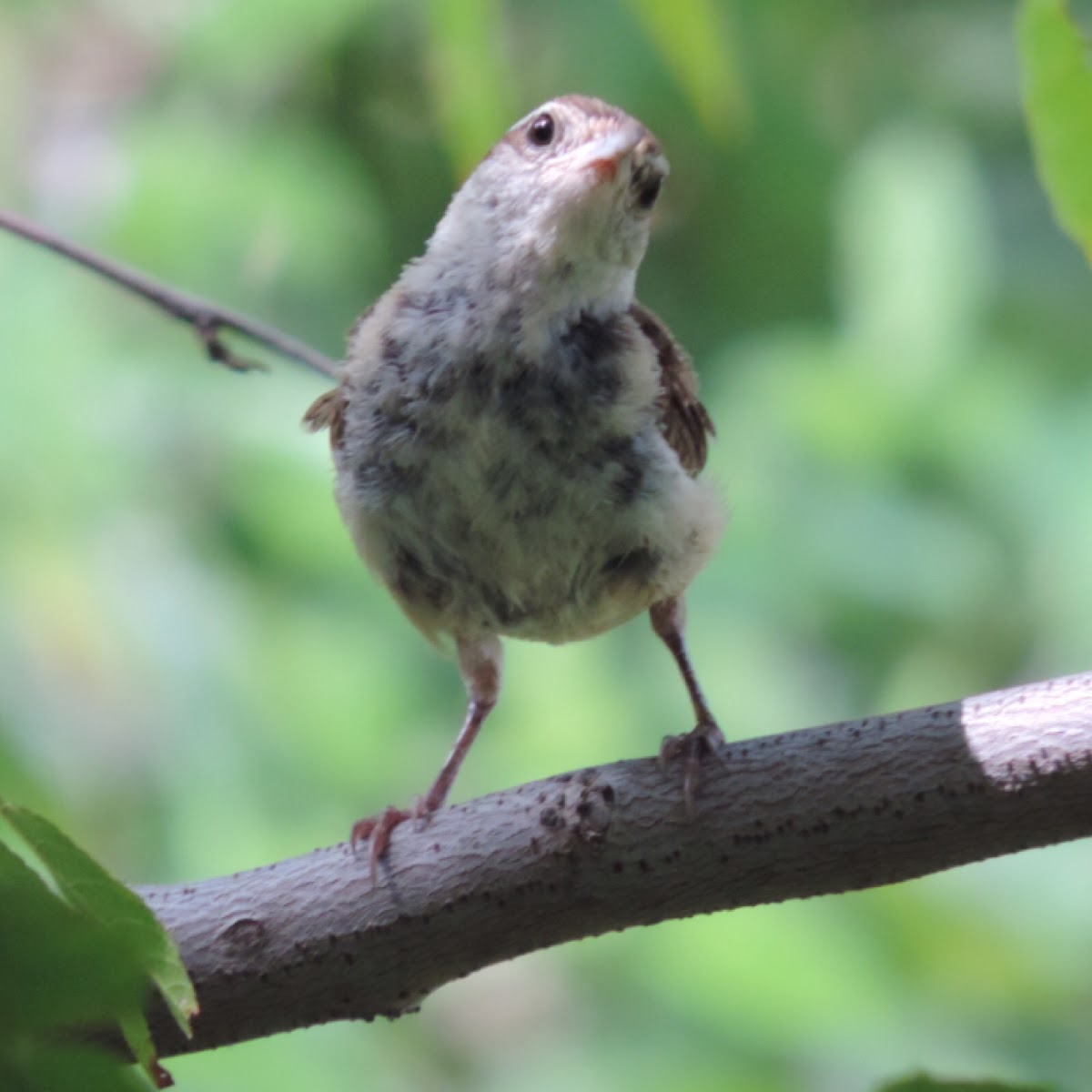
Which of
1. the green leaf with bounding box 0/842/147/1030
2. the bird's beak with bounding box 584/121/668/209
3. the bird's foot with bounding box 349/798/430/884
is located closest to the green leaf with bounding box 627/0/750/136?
the bird's beak with bounding box 584/121/668/209

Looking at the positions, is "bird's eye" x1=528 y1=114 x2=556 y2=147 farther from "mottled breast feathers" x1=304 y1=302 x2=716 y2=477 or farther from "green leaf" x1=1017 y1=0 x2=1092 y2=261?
"green leaf" x1=1017 y1=0 x2=1092 y2=261

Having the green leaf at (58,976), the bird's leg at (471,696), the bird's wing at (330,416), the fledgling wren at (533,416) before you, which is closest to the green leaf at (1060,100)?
the fledgling wren at (533,416)

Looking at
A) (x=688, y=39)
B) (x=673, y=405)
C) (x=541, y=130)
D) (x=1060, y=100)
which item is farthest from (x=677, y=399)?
(x=1060, y=100)

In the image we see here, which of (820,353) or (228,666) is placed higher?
(820,353)

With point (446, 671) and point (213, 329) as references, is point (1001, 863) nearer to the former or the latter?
point (446, 671)

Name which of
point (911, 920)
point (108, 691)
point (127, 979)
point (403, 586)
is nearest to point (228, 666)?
point (108, 691)

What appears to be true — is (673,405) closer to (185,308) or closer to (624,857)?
(185,308)
